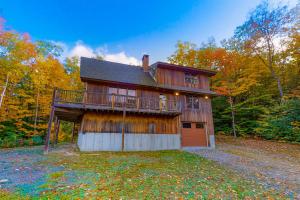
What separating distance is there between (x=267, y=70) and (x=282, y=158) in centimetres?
1308

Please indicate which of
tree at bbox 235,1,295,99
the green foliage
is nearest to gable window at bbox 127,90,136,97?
the green foliage

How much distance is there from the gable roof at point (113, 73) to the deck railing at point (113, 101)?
1.31 m

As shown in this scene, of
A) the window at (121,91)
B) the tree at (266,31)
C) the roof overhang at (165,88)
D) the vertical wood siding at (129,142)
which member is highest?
the tree at (266,31)

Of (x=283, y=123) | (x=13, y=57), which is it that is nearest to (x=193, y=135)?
(x=283, y=123)

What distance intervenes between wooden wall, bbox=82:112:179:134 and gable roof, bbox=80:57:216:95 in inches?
106

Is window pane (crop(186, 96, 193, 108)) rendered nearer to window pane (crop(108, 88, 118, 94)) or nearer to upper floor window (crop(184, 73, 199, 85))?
upper floor window (crop(184, 73, 199, 85))

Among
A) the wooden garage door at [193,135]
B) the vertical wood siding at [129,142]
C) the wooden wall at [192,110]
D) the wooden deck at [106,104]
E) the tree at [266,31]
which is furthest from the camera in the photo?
the tree at [266,31]

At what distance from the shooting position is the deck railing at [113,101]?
10.6m

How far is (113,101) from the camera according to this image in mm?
11383

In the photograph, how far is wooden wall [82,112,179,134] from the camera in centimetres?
1145

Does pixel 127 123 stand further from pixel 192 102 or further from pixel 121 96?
pixel 192 102

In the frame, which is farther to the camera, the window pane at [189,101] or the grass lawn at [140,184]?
the window pane at [189,101]

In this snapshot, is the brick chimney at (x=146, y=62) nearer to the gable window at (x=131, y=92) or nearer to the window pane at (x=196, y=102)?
the gable window at (x=131, y=92)

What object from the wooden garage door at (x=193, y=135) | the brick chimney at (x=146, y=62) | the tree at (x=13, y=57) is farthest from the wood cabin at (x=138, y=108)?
the tree at (x=13, y=57)
